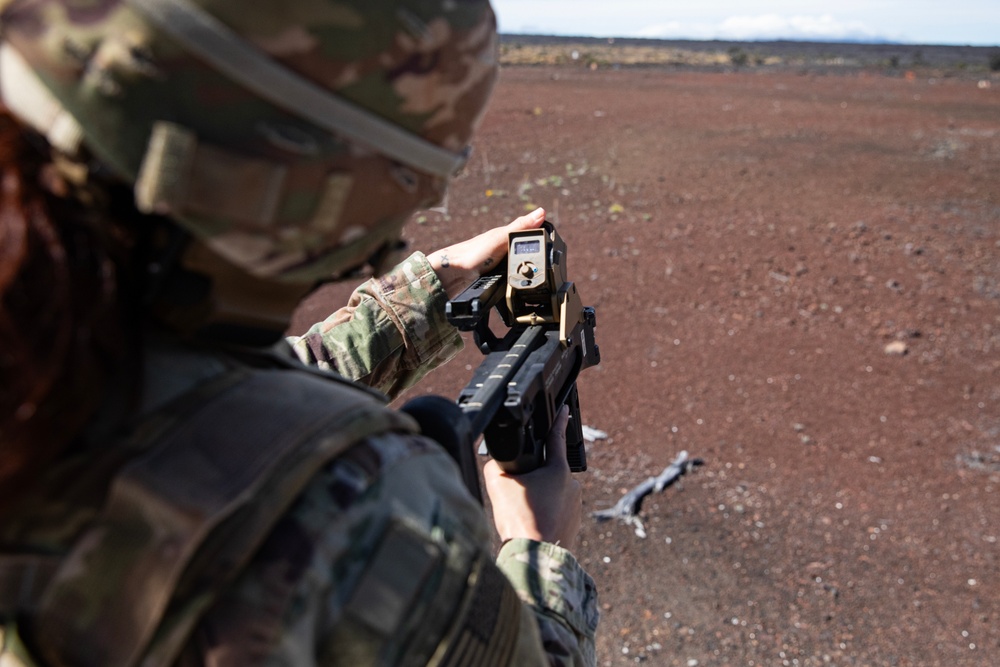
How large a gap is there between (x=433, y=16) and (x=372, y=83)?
0.44 feet

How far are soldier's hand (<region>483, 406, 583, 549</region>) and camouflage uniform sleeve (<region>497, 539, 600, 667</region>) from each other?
7 cm

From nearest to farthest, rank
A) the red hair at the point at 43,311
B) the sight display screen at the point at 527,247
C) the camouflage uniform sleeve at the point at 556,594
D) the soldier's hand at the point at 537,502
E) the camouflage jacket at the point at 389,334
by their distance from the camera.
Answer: the red hair at the point at 43,311 < the camouflage uniform sleeve at the point at 556,594 < the soldier's hand at the point at 537,502 < the camouflage jacket at the point at 389,334 < the sight display screen at the point at 527,247

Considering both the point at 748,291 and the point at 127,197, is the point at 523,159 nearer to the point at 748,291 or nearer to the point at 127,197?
the point at 748,291

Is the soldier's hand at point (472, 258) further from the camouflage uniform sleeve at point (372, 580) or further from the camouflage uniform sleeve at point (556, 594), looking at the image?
the camouflage uniform sleeve at point (372, 580)

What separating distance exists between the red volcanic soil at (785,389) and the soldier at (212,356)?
2896 mm

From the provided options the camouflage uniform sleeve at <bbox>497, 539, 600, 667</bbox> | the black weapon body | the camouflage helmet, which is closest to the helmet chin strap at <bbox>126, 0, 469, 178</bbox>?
the camouflage helmet

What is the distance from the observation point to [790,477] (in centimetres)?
485

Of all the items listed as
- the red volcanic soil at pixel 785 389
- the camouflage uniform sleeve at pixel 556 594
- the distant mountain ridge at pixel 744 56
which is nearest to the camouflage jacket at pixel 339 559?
the camouflage uniform sleeve at pixel 556 594

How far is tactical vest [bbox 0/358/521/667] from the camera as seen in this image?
3.15ft

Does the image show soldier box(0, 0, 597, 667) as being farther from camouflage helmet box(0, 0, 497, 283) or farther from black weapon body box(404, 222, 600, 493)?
black weapon body box(404, 222, 600, 493)

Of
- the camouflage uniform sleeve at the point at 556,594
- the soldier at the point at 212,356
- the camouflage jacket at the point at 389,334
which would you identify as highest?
the soldier at the point at 212,356

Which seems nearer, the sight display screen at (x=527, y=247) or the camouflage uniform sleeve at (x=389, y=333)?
the camouflage uniform sleeve at (x=389, y=333)

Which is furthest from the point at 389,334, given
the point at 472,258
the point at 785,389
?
the point at 785,389

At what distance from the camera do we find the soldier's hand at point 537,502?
170cm
